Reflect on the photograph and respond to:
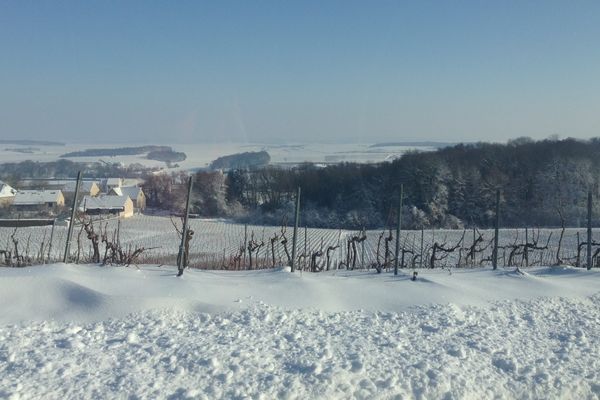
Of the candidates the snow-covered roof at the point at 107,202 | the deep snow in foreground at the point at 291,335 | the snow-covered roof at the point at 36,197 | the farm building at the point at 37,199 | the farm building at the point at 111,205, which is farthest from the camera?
the snow-covered roof at the point at 107,202

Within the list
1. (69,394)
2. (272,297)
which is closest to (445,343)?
(272,297)

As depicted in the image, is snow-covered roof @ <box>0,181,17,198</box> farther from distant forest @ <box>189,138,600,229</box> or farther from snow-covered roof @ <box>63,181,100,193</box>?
distant forest @ <box>189,138,600,229</box>

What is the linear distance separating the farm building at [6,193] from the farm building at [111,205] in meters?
5.91

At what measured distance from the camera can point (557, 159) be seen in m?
45.3

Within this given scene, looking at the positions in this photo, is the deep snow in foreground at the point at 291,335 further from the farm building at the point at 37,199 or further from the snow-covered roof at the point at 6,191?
the snow-covered roof at the point at 6,191

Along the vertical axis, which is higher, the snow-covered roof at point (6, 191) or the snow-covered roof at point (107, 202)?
the snow-covered roof at point (6, 191)

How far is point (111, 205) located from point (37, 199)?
487 centimetres

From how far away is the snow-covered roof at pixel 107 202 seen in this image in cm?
3766

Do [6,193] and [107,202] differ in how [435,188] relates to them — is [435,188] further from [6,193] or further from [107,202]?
[6,193]

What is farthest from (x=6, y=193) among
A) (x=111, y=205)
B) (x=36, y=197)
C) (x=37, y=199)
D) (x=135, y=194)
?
(x=135, y=194)

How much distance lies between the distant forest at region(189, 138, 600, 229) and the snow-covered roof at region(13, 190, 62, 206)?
12.7 m

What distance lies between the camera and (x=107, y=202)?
130 feet

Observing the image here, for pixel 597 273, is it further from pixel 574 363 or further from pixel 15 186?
pixel 15 186

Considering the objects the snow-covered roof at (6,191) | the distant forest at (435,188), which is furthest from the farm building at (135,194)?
the snow-covered roof at (6,191)
